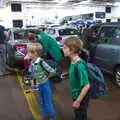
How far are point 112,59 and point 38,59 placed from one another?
315cm

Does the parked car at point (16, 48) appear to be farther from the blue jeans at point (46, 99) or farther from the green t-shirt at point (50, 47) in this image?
the blue jeans at point (46, 99)

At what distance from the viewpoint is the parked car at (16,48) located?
955 centimetres

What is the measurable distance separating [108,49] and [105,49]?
0.49ft

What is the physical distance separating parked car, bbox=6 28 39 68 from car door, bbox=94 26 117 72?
9.01 ft

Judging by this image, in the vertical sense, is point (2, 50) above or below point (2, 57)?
above

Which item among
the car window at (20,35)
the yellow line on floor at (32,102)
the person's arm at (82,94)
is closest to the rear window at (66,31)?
the car window at (20,35)

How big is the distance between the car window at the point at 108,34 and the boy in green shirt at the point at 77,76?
3920 mm

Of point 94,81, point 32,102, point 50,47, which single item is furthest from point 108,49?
point 94,81

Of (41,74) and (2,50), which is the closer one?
(41,74)

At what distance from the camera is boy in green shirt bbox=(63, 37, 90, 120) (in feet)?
10.8

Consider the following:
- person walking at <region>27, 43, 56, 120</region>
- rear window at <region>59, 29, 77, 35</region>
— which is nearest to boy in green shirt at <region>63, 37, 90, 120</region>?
person walking at <region>27, 43, 56, 120</region>

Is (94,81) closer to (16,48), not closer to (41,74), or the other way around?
→ (41,74)

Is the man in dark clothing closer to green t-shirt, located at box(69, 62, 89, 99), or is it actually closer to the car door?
the car door

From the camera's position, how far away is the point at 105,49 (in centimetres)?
739
